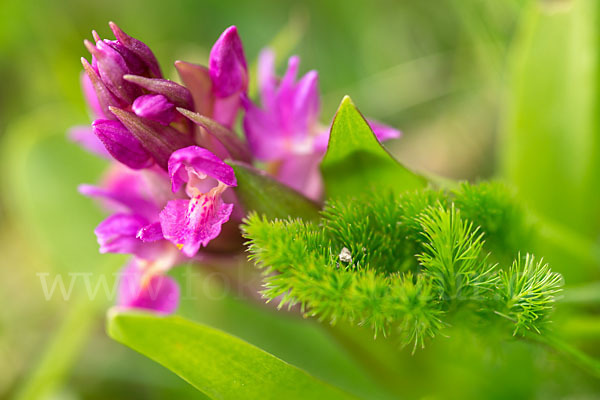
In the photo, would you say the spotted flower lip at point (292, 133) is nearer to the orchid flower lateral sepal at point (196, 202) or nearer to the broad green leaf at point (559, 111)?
the orchid flower lateral sepal at point (196, 202)

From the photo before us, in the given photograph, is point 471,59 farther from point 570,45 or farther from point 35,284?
point 35,284

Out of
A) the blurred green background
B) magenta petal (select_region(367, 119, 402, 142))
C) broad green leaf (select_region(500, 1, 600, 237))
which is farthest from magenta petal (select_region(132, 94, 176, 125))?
broad green leaf (select_region(500, 1, 600, 237))

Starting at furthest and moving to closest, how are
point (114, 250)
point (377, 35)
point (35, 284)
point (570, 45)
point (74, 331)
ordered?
1. point (377, 35)
2. point (35, 284)
3. point (74, 331)
4. point (570, 45)
5. point (114, 250)

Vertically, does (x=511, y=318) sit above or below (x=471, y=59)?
below

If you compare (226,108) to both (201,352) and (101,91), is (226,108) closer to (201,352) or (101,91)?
(101,91)

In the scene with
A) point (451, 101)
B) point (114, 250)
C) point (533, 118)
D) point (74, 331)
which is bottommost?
point (74, 331)

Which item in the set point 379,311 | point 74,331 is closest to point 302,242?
point 379,311

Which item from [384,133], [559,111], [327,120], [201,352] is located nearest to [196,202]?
[201,352]
